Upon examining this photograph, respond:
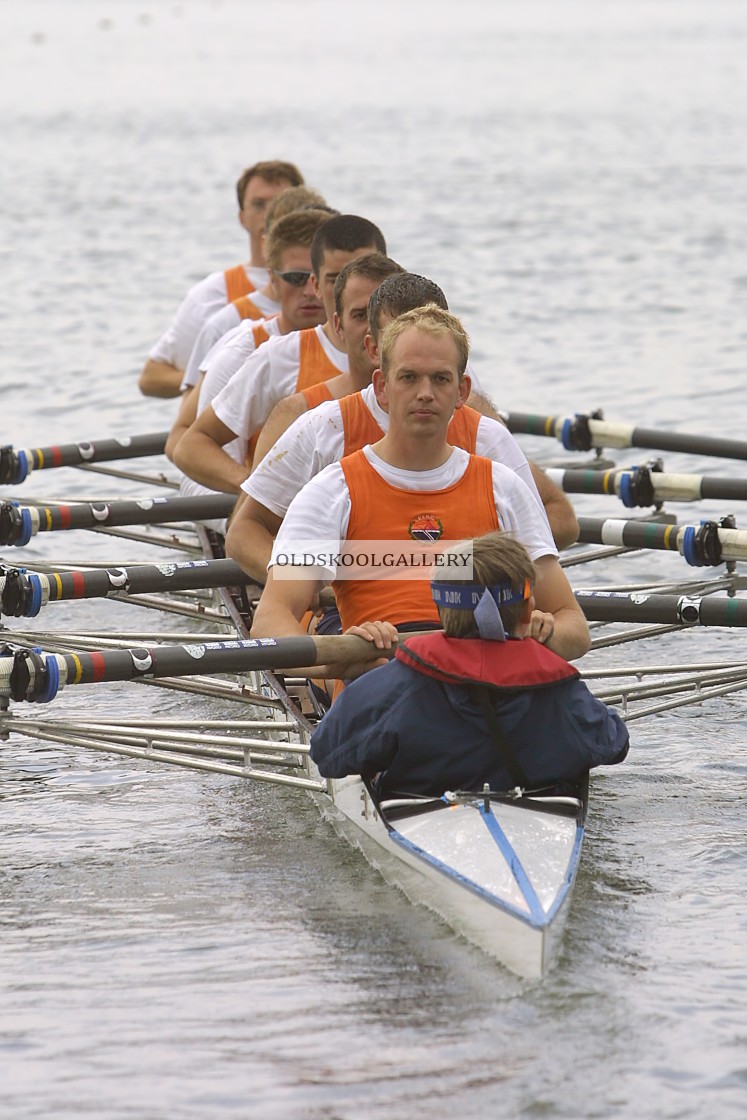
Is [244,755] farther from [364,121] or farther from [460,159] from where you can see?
[364,121]

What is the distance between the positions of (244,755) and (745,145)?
25.2m

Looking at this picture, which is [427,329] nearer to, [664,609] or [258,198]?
[664,609]

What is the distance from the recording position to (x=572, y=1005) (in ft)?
15.1

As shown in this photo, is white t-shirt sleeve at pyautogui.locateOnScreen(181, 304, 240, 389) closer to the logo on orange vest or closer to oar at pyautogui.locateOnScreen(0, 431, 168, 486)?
oar at pyautogui.locateOnScreen(0, 431, 168, 486)

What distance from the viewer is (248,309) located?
30.1 feet

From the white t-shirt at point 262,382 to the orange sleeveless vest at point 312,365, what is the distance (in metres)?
0.02

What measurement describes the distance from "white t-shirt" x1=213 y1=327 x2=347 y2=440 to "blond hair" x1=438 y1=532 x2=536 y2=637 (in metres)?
2.48

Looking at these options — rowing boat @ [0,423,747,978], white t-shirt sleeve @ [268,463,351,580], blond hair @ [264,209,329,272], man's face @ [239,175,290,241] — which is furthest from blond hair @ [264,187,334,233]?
white t-shirt sleeve @ [268,463,351,580]

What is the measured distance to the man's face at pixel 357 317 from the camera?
6332 millimetres

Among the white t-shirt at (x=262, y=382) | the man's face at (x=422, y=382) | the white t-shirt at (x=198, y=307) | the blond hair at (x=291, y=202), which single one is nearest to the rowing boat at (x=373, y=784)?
the white t-shirt at (x=262, y=382)

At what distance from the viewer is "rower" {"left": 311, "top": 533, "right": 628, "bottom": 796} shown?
4.84 metres

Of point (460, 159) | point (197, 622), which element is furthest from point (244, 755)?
point (460, 159)

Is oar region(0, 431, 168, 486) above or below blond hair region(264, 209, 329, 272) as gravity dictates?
below

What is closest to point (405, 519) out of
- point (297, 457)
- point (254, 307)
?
point (297, 457)
